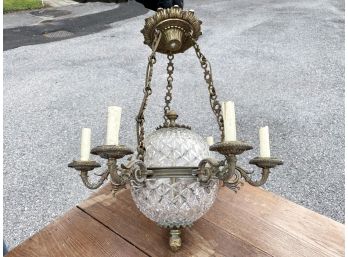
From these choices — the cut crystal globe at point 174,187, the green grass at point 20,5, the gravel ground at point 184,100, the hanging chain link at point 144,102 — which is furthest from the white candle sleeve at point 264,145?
the green grass at point 20,5

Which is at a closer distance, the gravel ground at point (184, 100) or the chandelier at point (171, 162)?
the chandelier at point (171, 162)

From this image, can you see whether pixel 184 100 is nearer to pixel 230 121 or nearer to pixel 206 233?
pixel 206 233

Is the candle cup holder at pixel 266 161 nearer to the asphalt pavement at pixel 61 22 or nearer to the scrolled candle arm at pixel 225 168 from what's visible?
the scrolled candle arm at pixel 225 168

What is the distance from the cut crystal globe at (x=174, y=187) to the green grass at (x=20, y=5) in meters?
7.39

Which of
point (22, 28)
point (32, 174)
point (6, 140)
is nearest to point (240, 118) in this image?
point (32, 174)

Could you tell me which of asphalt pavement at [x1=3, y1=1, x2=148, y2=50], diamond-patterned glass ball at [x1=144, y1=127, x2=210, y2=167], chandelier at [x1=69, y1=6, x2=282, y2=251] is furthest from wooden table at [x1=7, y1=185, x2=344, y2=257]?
asphalt pavement at [x1=3, y1=1, x2=148, y2=50]

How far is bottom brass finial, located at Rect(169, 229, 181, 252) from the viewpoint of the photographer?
3.89ft

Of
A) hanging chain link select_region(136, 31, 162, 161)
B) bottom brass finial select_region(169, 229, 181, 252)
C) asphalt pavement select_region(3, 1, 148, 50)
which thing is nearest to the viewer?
hanging chain link select_region(136, 31, 162, 161)

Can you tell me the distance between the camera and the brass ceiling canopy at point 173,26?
995 millimetres

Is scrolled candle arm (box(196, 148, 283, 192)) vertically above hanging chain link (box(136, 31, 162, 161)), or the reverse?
hanging chain link (box(136, 31, 162, 161))

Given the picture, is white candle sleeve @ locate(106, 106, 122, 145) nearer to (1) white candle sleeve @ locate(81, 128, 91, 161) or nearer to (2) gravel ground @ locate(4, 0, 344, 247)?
(1) white candle sleeve @ locate(81, 128, 91, 161)

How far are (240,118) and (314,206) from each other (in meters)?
1.25

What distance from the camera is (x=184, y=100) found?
371cm

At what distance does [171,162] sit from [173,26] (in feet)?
1.32
